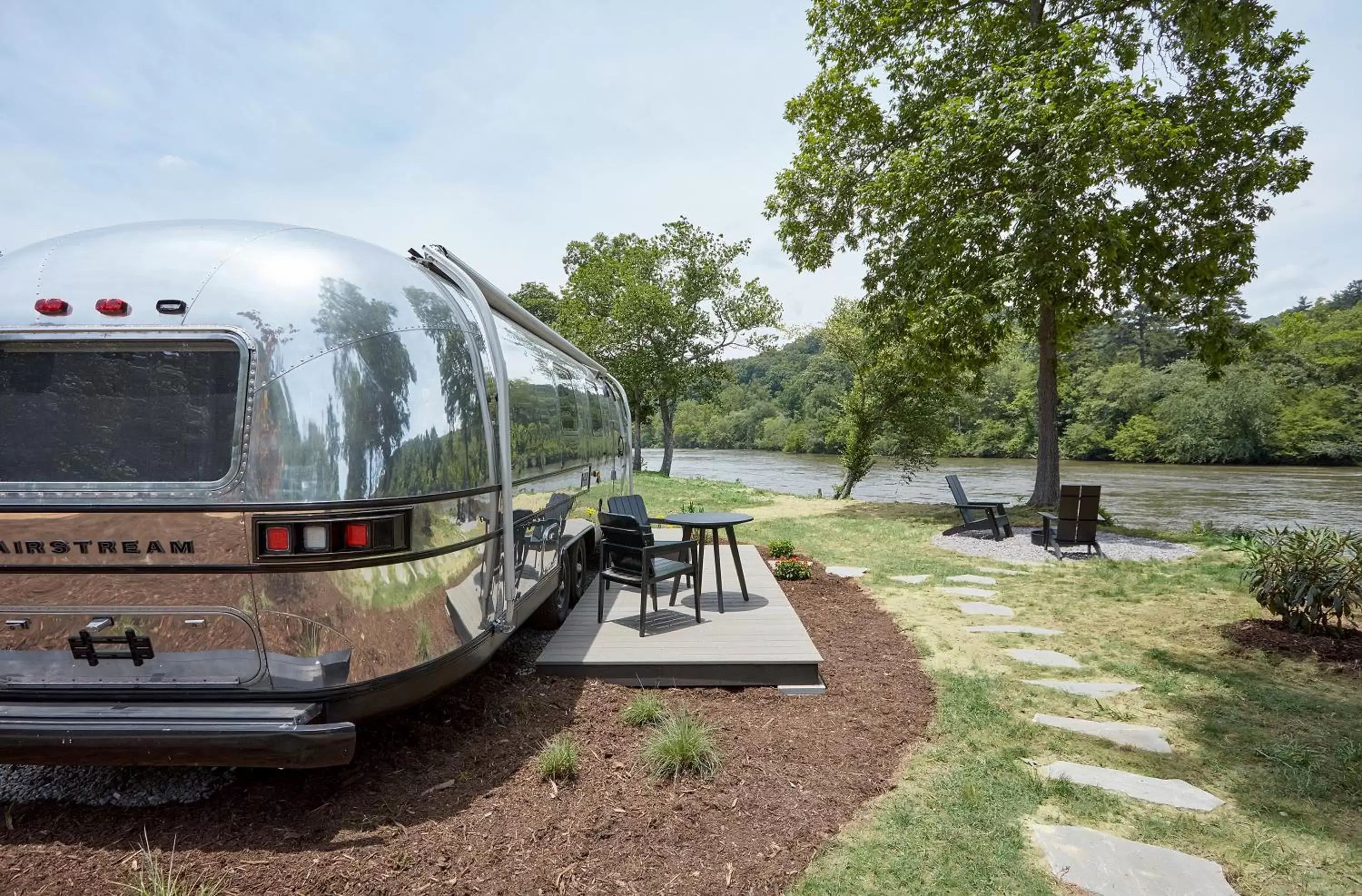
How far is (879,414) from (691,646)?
1705 cm

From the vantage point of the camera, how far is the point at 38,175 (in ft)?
20.8

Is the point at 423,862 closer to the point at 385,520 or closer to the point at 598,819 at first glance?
the point at 598,819

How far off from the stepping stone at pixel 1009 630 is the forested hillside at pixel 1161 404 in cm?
1575

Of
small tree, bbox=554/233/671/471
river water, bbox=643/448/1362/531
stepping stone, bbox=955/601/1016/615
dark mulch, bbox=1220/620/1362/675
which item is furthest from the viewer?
small tree, bbox=554/233/671/471

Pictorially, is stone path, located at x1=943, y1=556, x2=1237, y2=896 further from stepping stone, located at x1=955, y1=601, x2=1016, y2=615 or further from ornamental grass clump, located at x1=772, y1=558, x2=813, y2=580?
ornamental grass clump, located at x1=772, y1=558, x2=813, y2=580

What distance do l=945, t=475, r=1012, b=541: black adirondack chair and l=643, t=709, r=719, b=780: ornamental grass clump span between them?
8703 mm

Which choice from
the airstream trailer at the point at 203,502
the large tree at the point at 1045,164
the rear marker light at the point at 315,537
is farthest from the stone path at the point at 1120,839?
the large tree at the point at 1045,164

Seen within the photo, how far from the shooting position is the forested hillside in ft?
120

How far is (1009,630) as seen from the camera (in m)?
6.16

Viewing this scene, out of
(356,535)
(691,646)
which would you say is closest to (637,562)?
(691,646)

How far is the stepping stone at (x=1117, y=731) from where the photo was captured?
3.86m

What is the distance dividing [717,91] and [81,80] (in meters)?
6.66

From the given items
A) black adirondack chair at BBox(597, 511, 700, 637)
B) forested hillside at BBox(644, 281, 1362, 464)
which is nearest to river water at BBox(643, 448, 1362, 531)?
forested hillside at BBox(644, 281, 1362, 464)

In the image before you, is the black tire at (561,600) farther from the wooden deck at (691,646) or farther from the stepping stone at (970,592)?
the stepping stone at (970,592)
